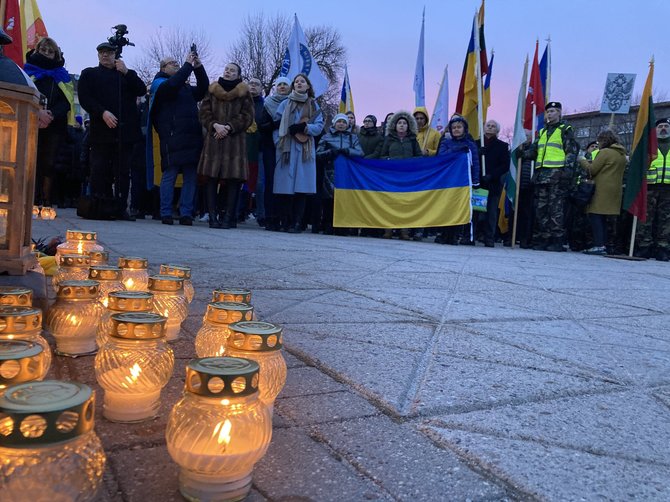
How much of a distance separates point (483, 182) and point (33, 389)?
8133 mm

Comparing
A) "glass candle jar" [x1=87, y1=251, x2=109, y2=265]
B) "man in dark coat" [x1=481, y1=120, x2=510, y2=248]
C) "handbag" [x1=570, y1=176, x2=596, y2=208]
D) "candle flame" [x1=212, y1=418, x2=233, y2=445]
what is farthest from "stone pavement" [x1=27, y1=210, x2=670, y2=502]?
"handbag" [x1=570, y1=176, x2=596, y2=208]

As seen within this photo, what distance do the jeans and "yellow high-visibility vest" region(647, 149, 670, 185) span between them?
22.7 feet

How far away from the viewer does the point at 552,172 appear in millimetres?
8133

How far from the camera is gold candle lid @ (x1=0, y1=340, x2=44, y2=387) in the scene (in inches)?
30.5

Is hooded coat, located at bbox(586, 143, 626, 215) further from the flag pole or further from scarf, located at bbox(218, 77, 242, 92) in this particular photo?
scarf, located at bbox(218, 77, 242, 92)

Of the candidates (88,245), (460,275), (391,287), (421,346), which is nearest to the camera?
(421,346)

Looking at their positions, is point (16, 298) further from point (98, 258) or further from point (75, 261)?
point (98, 258)

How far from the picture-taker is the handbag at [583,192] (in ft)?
A: 28.2

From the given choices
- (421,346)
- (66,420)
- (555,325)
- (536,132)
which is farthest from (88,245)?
(536,132)

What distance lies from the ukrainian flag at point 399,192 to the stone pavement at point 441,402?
5.30m

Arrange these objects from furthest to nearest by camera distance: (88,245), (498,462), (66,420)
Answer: (88,245), (498,462), (66,420)

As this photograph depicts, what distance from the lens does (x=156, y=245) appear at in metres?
3.97

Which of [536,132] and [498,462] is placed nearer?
[498,462]

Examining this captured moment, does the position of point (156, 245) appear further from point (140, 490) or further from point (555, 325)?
point (140, 490)
